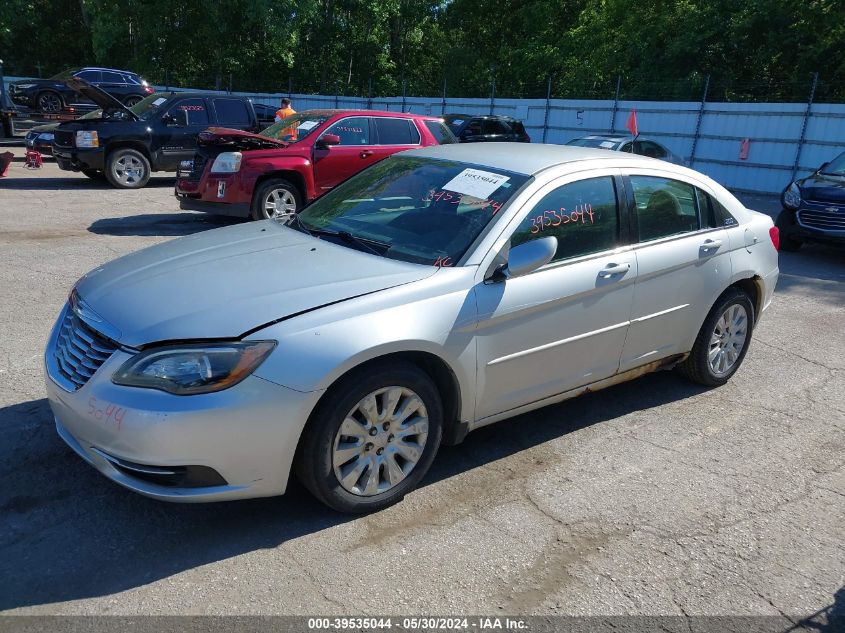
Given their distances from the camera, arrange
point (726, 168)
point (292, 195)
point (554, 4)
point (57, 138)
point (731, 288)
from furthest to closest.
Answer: point (554, 4) → point (726, 168) → point (57, 138) → point (292, 195) → point (731, 288)

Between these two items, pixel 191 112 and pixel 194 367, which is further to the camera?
pixel 191 112

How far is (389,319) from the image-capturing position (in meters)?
3.30

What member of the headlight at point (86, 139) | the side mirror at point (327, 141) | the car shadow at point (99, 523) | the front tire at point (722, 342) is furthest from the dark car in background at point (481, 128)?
the car shadow at point (99, 523)

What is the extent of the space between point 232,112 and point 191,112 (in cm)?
79

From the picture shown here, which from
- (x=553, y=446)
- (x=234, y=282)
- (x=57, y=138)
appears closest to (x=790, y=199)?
(x=553, y=446)

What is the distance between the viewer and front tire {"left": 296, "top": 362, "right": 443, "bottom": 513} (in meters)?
3.19

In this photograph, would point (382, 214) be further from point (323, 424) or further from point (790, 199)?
point (790, 199)

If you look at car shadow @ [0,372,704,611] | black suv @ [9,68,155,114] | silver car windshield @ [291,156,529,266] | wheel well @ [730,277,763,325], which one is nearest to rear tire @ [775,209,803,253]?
wheel well @ [730,277,763,325]

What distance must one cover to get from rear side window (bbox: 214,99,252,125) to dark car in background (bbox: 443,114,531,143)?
5127 mm

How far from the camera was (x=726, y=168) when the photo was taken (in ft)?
64.7

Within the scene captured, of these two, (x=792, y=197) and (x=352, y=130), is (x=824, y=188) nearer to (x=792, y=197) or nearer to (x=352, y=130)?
(x=792, y=197)

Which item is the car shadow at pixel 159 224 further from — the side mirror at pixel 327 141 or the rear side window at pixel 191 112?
the rear side window at pixel 191 112

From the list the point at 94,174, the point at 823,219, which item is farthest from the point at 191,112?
the point at 823,219

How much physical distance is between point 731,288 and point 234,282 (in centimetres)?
Answer: 344
